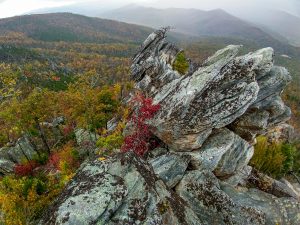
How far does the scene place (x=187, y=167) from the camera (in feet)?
73.2

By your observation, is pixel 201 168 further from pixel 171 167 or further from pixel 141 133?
pixel 141 133

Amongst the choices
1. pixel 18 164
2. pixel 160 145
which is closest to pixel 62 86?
pixel 18 164

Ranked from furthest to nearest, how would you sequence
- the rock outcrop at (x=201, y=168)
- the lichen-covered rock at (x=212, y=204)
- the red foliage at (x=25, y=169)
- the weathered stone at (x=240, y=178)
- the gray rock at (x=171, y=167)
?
1. the red foliage at (x=25, y=169)
2. the weathered stone at (x=240, y=178)
3. the gray rock at (x=171, y=167)
4. the lichen-covered rock at (x=212, y=204)
5. the rock outcrop at (x=201, y=168)

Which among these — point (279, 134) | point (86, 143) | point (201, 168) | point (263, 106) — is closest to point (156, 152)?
point (201, 168)

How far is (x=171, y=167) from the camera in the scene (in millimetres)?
Result: 20984

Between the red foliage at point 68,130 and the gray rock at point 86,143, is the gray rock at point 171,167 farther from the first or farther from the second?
the red foliage at point 68,130

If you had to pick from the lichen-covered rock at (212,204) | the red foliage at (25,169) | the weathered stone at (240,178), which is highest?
the lichen-covered rock at (212,204)

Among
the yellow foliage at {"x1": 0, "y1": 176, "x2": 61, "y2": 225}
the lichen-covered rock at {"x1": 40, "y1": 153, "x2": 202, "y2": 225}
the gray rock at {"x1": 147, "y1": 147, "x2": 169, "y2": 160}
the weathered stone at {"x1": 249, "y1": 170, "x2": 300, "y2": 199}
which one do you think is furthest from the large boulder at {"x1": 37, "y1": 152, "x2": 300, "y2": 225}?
the weathered stone at {"x1": 249, "y1": 170, "x2": 300, "y2": 199}

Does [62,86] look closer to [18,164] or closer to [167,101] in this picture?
[18,164]

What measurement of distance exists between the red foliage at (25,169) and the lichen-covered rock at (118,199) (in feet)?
96.4

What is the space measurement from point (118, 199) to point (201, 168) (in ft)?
29.5

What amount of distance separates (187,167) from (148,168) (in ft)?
21.3

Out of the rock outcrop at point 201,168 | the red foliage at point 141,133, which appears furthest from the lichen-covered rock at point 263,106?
the red foliage at point 141,133

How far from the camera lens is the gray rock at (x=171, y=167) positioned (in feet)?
66.6
